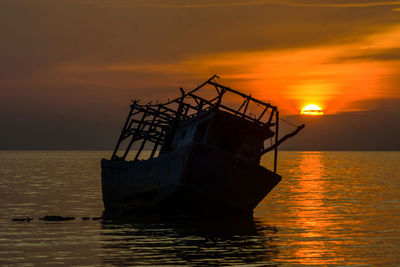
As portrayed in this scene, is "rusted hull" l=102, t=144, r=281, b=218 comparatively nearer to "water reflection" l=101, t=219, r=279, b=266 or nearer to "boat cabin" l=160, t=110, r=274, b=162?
"water reflection" l=101, t=219, r=279, b=266

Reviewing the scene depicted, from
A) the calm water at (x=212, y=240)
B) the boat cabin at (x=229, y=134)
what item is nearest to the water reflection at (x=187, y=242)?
the calm water at (x=212, y=240)

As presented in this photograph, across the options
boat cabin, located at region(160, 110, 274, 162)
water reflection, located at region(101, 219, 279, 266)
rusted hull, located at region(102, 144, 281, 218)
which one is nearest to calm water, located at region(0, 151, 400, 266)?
water reflection, located at region(101, 219, 279, 266)

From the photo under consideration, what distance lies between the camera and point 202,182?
29000 mm

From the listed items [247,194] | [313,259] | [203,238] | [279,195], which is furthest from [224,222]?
[279,195]

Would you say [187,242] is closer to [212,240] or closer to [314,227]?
[212,240]

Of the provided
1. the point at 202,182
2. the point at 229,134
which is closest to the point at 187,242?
the point at 202,182

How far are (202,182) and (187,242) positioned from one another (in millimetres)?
4149

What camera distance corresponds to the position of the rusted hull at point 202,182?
28781 mm

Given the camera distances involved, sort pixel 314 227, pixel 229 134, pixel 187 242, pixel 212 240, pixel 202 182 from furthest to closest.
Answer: pixel 314 227 < pixel 229 134 < pixel 202 182 < pixel 212 240 < pixel 187 242

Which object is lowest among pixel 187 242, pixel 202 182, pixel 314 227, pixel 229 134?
pixel 314 227

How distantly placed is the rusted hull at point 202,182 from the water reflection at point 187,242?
83 centimetres

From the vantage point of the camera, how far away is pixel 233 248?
938 inches

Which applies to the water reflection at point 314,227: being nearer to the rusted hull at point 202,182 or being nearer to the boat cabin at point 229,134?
the rusted hull at point 202,182

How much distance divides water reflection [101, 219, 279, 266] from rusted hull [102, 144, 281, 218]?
0.83 m
